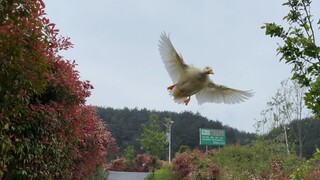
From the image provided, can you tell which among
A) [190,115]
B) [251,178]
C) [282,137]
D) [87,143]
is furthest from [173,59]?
[190,115]

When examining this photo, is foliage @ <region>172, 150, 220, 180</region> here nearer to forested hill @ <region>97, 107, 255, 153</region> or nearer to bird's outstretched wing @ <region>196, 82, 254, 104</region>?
bird's outstretched wing @ <region>196, 82, 254, 104</region>

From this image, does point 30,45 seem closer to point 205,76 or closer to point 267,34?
point 205,76

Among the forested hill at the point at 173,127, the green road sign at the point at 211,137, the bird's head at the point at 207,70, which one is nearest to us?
the bird's head at the point at 207,70

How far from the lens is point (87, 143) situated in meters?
7.07

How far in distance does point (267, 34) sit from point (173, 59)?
86 centimetres

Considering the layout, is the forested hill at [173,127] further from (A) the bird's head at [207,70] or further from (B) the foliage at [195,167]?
(A) the bird's head at [207,70]

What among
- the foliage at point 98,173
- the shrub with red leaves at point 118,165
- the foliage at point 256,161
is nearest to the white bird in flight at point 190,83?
the foliage at point 256,161

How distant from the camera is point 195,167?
1329cm

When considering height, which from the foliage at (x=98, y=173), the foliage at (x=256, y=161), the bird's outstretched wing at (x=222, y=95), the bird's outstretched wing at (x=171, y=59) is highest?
the bird's outstretched wing at (x=171, y=59)

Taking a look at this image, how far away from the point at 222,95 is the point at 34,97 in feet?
6.23

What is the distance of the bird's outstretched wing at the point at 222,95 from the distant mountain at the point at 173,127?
39.6 meters

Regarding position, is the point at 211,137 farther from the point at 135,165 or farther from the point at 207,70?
the point at 207,70

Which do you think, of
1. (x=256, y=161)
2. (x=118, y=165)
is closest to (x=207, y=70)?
(x=256, y=161)

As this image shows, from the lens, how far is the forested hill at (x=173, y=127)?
45.0 meters
